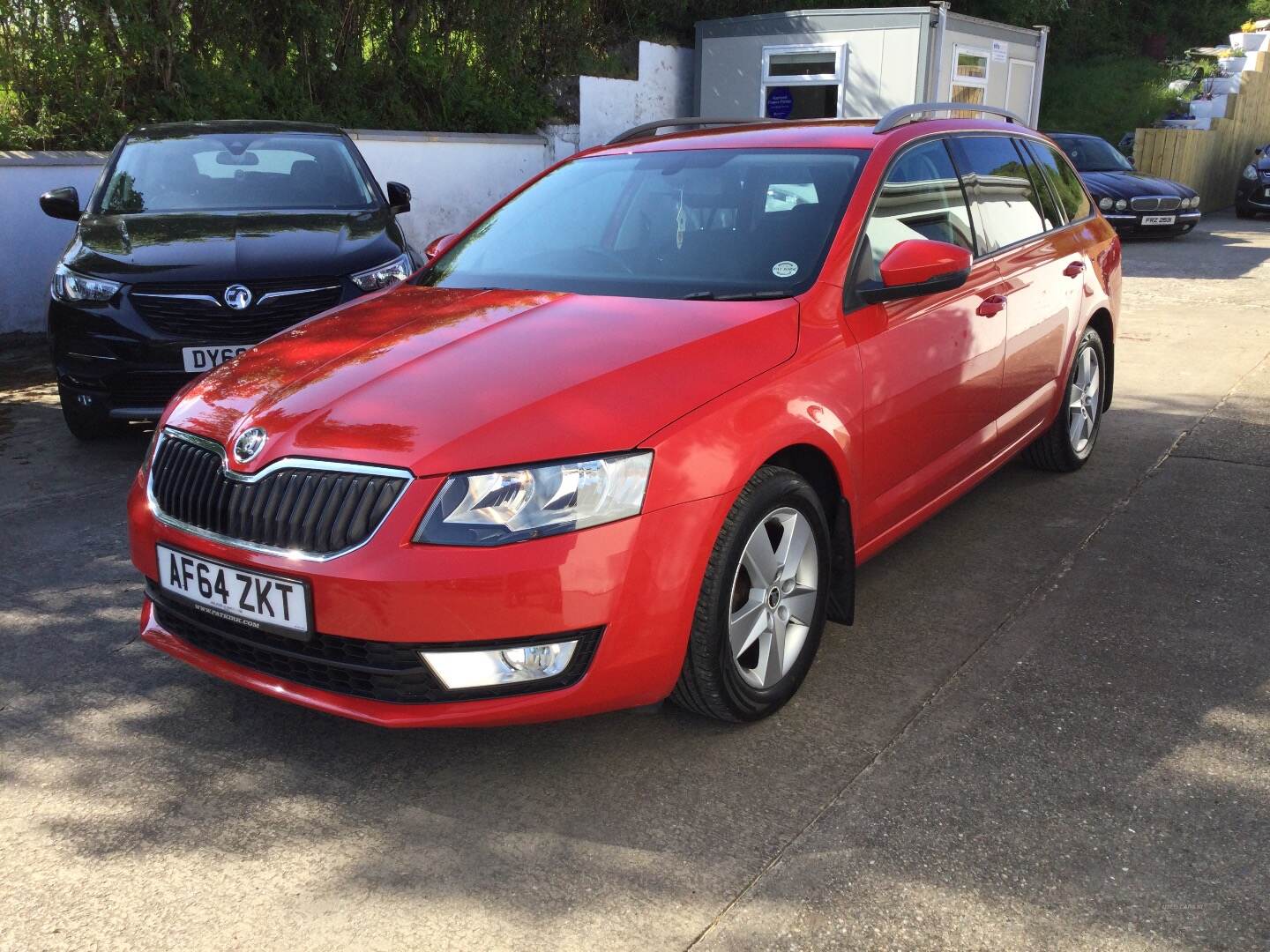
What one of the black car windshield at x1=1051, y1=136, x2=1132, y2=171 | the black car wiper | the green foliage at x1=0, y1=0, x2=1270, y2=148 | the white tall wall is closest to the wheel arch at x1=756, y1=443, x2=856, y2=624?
the black car wiper

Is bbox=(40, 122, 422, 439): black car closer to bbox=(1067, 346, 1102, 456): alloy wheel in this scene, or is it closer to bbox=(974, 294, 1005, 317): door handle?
bbox=(974, 294, 1005, 317): door handle

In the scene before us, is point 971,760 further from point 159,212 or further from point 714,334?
point 159,212

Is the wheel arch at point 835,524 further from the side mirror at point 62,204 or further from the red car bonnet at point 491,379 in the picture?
the side mirror at point 62,204

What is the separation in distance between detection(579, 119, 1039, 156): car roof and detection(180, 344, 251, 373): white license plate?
2134mm

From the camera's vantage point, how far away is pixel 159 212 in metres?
6.68

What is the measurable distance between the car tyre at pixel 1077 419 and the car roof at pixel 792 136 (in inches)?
54.6

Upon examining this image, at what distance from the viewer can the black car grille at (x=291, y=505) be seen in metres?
2.73

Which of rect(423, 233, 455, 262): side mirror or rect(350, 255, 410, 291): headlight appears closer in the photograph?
rect(423, 233, 455, 262): side mirror

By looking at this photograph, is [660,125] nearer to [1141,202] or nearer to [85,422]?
[85,422]

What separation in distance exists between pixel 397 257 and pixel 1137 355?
17.9 feet

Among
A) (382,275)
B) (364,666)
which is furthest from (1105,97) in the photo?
(364,666)

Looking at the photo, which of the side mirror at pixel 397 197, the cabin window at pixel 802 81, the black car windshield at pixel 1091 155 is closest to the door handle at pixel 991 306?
the side mirror at pixel 397 197

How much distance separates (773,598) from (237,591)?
1391 mm

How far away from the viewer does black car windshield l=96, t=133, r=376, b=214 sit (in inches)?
272
